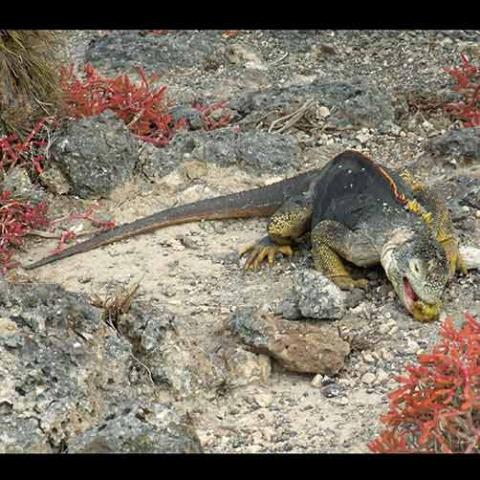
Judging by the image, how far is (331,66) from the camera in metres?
10.4

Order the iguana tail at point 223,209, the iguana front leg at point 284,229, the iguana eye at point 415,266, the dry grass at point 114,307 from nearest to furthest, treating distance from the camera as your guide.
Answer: the dry grass at point 114,307 → the iguana eye at point 415,266 → the iguana front leg at point 284,229 → the iguana tail at point 223,209

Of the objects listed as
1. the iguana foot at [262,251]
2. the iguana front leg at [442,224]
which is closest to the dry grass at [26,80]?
the iguana foot at [262,251]

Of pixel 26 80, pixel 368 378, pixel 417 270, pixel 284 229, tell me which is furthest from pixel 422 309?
pixel 26 80

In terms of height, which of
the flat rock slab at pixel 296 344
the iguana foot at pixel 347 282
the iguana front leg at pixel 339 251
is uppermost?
the flat rock slab at pixel 296 344

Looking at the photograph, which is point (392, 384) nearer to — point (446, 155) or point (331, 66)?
point (446, 155)

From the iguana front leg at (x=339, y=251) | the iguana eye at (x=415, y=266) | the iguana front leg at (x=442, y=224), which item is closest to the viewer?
the iguana eye at (x=415, y=266)

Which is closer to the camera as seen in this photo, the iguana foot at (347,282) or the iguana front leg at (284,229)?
the iguana foot at (347,282)

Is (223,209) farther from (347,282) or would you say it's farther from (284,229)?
(347,282)

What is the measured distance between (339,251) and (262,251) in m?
0.57

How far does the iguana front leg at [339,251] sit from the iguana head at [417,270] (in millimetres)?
217

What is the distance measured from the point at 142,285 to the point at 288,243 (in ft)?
3.46

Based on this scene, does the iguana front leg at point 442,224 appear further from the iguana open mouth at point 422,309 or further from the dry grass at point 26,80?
the dry grass at point 26,80

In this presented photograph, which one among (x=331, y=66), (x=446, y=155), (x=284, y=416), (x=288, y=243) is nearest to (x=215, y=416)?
(x=284, y=416)

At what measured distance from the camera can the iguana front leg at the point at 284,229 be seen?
296 inches
